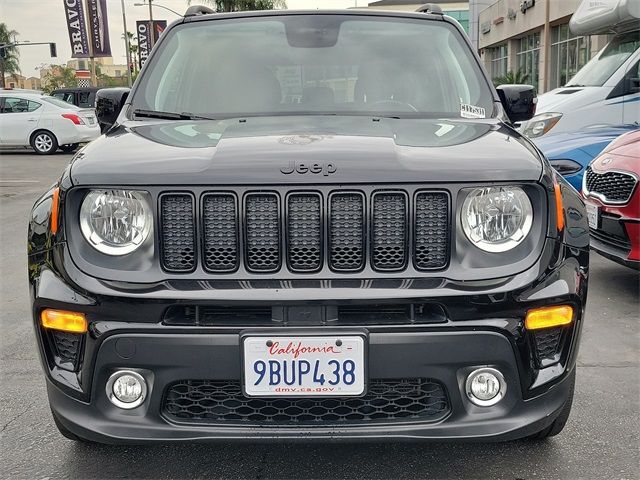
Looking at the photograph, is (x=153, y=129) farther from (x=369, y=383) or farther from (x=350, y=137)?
(x=369, y=383)

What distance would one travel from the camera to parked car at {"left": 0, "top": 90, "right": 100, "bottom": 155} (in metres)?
16.7

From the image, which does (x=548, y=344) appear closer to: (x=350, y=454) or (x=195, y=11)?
(x=350, y=454)

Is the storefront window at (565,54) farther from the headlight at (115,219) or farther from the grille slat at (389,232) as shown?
the headlight at (115,219)

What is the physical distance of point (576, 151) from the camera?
19.2ft

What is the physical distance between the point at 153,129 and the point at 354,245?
1087 millimetres

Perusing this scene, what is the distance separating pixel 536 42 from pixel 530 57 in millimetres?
1194

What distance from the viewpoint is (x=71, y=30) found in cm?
3662

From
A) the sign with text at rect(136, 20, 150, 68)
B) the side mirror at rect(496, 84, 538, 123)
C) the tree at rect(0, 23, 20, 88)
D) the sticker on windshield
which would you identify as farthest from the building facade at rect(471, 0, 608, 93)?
the tree at rect(0, 23, 20, 88)

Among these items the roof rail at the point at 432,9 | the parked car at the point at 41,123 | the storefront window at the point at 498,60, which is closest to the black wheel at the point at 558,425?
the roof rail at the point at 432,9

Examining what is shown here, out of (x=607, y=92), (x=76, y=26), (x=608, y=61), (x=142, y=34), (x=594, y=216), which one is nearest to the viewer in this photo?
(x=594, y=216)

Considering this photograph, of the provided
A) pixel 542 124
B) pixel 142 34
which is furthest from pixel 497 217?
pixel 142 34

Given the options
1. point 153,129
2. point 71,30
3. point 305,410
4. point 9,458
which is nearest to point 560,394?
point 305,410

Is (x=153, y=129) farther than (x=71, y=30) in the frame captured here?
No

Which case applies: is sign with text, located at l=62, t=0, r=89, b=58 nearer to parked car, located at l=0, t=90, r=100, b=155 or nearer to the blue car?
parked car, located at l=0, t=90, r=100, b=155
